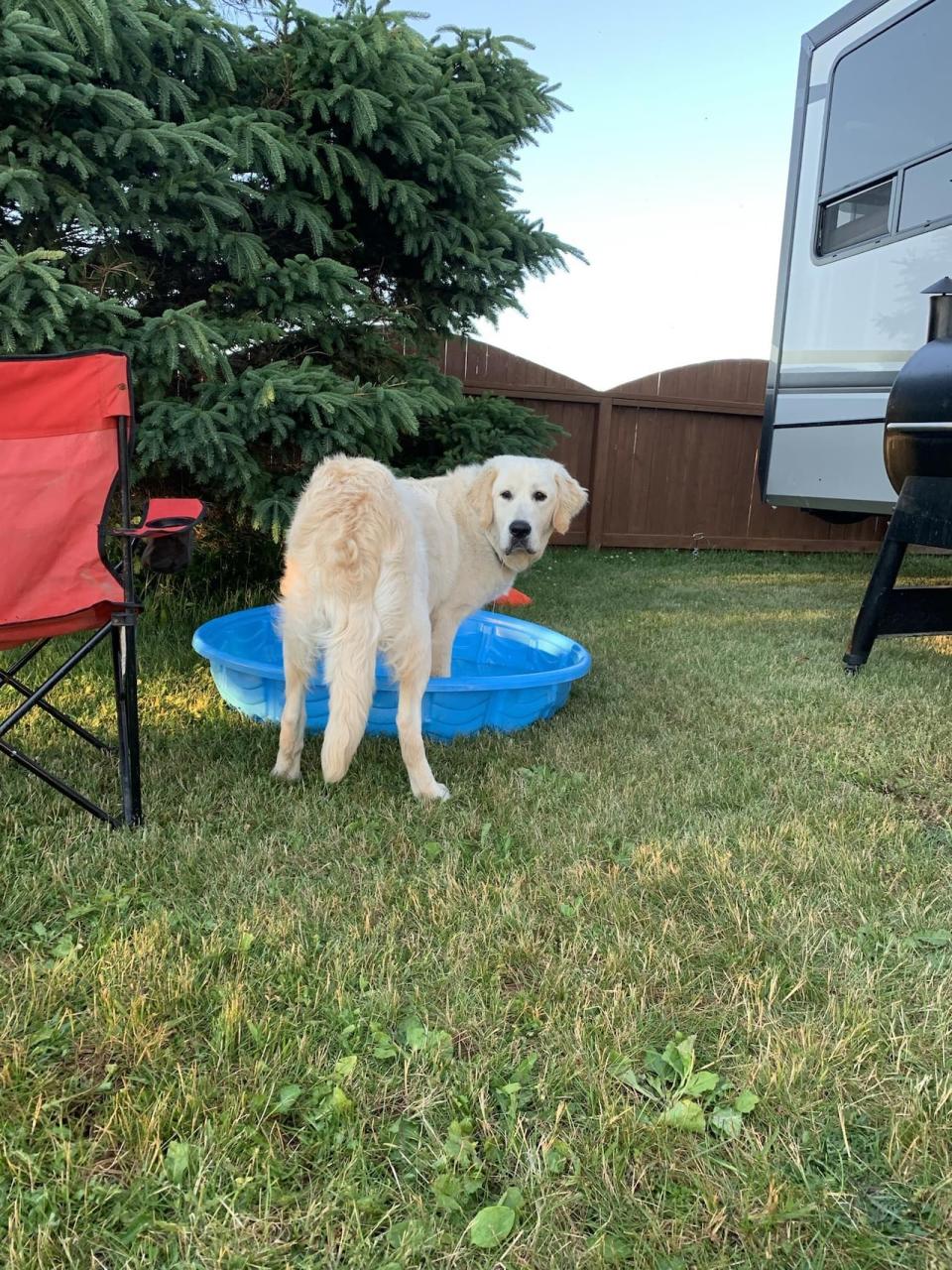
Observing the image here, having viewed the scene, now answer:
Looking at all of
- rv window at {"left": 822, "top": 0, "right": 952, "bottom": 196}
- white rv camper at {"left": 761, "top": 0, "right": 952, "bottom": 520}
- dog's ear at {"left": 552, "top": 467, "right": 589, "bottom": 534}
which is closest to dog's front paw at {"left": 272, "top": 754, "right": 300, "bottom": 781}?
dog's ear at {"left": 552, "top": 467, "right": 589, "bottom": 534}

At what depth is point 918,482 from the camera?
4.00 meters

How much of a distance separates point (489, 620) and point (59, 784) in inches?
112

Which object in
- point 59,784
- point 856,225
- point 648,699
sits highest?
point 856,225

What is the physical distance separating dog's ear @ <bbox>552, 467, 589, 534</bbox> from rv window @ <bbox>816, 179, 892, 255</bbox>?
10.9 feet

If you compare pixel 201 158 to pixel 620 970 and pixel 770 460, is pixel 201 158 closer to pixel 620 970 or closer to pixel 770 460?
pixel 620 970

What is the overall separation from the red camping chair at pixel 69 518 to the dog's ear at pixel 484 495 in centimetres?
157

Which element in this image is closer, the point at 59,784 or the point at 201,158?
the point at 59,784

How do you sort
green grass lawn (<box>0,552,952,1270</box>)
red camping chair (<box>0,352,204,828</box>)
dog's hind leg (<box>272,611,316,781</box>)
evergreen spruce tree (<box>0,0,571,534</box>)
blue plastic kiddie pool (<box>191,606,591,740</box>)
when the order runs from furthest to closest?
1. evergreen spruce tree (<box>0,0,571,534</box>)
2. blue plastic kiddie pool (<box>191,606,591,740</box>)
3. dog's hind leg (<box>272,611,316,781</box>)
4. red camping chair (<box>0,352,204,828</box>)
5. green grass lawn (<box>0,552,952,1270</box>)

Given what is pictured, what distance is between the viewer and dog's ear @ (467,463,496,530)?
→ 11.7 feet

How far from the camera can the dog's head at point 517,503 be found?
3480mm

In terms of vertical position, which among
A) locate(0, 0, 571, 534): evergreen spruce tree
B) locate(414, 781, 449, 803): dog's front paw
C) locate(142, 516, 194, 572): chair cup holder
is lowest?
locate(414, 781, 449, 803): dog's front paw

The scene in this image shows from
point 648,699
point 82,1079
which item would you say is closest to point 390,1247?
point 82,1079

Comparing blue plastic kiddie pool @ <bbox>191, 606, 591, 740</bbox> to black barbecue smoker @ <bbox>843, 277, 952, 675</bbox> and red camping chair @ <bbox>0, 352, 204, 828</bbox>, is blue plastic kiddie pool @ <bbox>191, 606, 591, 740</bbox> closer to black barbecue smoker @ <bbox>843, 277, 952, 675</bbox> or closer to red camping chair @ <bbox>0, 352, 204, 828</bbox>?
red camping chair @ <bbox>0, 352, 204, 828</bbox>

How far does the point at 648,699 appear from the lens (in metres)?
3.71
